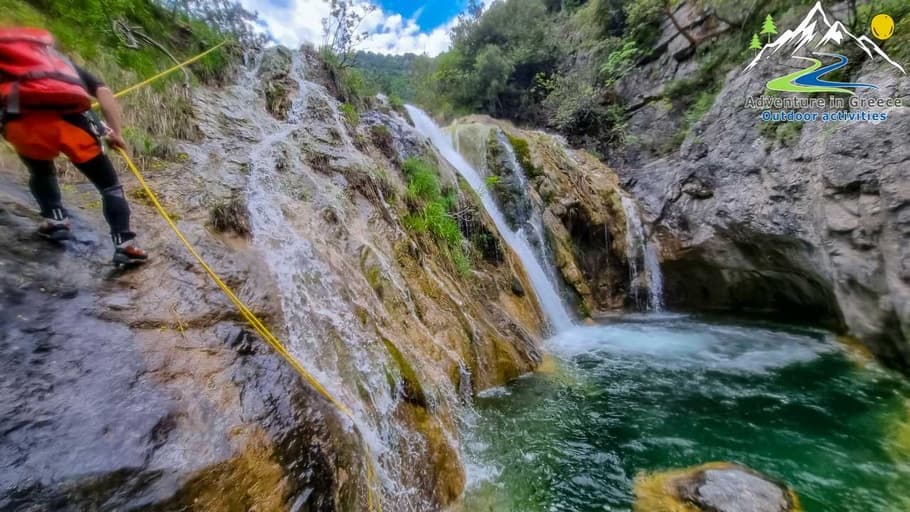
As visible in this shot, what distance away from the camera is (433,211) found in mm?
6316

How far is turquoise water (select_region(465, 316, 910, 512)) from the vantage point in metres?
3.21

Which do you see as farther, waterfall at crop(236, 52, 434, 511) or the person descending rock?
waterfall at crop(236, 52, 434, 511)

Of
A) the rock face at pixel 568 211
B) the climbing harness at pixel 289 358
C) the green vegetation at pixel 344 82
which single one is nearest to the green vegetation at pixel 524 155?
the rock face at pixel 568 211

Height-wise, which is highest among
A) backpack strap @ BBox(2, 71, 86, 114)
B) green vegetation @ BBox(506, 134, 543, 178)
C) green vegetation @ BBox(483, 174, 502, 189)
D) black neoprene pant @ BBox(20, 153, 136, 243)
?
green vegetation @ BBox(506, 134, 543, 178)

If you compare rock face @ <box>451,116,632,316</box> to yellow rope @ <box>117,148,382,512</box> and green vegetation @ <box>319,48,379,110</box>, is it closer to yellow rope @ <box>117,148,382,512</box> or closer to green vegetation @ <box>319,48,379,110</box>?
green vegetation @ <box>319,48,379,110</box>

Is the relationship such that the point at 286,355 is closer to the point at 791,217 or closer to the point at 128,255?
the point at 128,255

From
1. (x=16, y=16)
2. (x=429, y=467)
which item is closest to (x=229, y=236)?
(x=429, y=467)

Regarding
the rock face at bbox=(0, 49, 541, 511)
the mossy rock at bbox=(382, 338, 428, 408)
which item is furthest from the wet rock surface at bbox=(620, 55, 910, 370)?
the mossy rock at bbox=(382, 338, 428, 408)

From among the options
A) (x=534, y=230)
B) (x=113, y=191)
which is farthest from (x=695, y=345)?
(x=113, y=191)

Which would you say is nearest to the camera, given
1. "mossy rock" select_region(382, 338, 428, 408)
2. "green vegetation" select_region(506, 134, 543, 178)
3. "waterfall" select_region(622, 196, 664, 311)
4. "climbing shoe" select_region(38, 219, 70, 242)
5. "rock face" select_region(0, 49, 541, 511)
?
"rock face" select_region(0, 49, 541, 511)

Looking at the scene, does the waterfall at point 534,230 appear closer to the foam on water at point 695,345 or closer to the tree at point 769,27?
the foam on water at point 695,345

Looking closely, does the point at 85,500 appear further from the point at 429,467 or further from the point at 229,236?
the point at 229,236

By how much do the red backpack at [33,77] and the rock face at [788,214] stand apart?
25.5ft

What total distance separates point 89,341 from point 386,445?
1.91 metres
